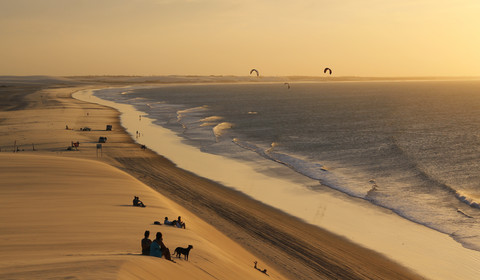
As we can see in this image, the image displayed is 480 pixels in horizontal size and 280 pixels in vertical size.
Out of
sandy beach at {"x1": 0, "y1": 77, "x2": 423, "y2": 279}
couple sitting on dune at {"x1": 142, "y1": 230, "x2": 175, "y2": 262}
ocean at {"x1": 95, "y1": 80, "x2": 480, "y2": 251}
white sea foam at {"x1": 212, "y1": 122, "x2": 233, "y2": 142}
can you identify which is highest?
couple sitting on dune at {"x1": 142, "y1": 230, "x2": 175, "y2": 262}

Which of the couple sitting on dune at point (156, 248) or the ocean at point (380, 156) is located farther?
the ocean at point (380, 156)

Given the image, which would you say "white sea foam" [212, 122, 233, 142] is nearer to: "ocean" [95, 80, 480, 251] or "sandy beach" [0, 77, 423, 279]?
"ocean" [95, 80, 480, 251]

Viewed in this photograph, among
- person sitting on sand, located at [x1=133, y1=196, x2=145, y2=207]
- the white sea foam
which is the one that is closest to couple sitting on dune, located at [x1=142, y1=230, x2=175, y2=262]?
person sitting on sand, located at [x1=133, y1=196, x2=145, y2=207]

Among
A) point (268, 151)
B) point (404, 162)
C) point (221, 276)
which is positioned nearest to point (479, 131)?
point (404, 162)

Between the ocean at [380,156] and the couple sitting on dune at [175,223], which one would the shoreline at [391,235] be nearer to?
the ocean at [380,156]

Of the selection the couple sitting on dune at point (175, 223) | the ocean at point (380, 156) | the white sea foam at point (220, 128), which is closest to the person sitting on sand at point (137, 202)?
the couple sitting on dune at point (175, 223)

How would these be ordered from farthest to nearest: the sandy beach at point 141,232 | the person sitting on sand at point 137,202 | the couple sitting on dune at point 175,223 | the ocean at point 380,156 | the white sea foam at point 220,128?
the white sea foam at point 220,128 → the ocean at point 380,156 → the person sitting on sand at point 137,202 → the couple sitting on dune at point 175,223 → the sandy beach at point 141,232

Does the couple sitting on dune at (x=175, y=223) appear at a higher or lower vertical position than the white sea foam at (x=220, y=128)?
higher

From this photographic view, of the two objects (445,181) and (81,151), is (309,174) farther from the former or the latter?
(81,151)

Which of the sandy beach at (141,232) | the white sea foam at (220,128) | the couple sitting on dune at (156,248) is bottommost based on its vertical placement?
the white sea foam at (220,128)
